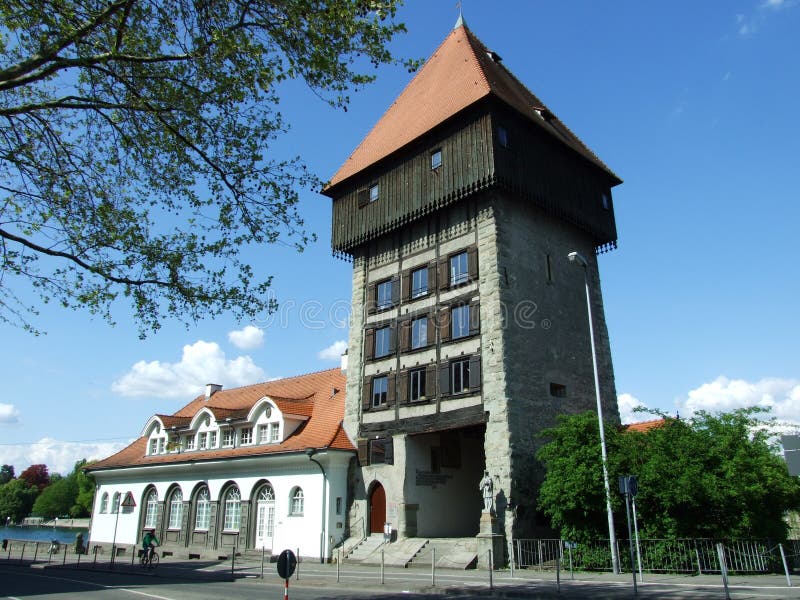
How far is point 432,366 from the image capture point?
90.5 feet

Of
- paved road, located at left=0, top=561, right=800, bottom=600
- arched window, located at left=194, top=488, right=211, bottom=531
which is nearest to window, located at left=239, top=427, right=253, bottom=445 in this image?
arched window, located at left=194, top=488, right=211, bottom=531

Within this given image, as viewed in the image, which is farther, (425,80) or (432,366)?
(425,80)

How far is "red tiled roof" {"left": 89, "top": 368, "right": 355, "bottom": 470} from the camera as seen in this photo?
30281 mm

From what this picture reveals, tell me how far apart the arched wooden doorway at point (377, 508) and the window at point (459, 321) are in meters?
7.70

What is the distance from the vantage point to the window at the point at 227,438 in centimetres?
3450

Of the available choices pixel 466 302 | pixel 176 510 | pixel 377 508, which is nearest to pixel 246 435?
pixel 176 510

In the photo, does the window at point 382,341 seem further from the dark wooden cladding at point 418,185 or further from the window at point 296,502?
the window at point 296,502

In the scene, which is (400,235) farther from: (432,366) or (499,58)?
(499,58)

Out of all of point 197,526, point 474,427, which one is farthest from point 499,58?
point 197,526

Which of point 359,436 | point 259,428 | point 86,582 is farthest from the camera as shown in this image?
point 259,428

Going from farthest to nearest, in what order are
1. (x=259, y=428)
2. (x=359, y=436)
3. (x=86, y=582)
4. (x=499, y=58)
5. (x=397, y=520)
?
(x=499, y=58) → (x=259, y=428) → (x=359, y=436) → (x=397, y=520) → (x=86, y=582)

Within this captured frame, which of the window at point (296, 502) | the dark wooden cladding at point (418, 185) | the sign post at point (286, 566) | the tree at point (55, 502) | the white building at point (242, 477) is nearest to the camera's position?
the sign post at point (286, 566)

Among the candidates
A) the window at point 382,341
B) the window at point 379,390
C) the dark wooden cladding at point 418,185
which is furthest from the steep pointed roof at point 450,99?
the window at point 379,390

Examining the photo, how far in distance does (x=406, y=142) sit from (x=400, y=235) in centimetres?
452
